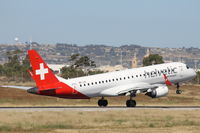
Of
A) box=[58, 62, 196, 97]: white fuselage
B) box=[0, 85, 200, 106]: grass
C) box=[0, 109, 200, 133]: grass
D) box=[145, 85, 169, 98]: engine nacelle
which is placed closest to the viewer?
box=[0, 109, 200, 133]: grass

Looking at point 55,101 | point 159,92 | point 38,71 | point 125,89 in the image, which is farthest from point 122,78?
point 55,101

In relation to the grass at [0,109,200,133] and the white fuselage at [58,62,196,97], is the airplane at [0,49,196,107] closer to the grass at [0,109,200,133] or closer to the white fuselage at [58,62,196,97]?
the white fuselage at [58,62,196,97]

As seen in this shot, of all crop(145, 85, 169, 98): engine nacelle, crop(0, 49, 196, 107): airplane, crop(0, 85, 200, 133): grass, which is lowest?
crop(0, 85, 200, 133): grass

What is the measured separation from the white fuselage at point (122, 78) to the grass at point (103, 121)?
8.30m

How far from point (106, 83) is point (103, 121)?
1694cm

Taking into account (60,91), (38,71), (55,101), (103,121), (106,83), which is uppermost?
(38,71)

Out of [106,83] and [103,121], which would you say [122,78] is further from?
[103,121]

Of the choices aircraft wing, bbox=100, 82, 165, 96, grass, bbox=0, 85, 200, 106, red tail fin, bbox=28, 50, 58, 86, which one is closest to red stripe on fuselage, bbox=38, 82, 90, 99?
red tail fin, bbox=28, 50, 58, 86

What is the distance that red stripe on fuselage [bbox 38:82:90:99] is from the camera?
64500 millimetres

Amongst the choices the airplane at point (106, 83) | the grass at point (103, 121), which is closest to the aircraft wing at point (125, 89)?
the airplane at point (106, 83)

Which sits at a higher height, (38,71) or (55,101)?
(38,71)

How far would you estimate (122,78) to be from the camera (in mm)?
68312

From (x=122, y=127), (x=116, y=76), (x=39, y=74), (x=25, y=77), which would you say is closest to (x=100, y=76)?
(x=116, y=76)

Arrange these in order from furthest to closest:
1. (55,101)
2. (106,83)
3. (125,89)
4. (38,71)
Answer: (55,101), (106,83), (125,89), (38,71)
